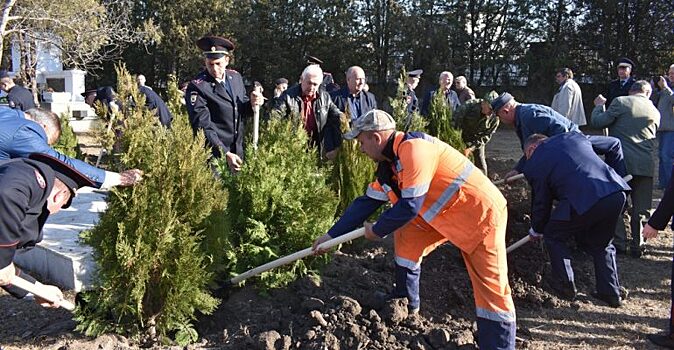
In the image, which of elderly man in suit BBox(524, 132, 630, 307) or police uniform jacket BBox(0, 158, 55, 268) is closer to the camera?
police uniform jacket BBox(0, 158, 55, 268)

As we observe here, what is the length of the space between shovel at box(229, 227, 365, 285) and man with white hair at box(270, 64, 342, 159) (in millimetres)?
1914

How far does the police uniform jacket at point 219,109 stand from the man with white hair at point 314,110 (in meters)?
0.40

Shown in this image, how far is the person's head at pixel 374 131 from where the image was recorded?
11.3ft

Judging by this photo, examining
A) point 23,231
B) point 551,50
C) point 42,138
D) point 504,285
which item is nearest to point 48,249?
point 42,138

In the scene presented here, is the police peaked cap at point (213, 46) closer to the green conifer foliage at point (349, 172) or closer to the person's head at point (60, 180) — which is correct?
the green conifer foliage at point (349, 172)

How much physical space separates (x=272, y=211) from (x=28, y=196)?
2130 millimetres

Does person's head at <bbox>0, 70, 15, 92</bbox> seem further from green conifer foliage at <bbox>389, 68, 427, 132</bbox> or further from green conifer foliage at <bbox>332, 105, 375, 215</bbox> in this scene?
green conifer foliage at <bbox>389, 68, 427, 132</bbox>

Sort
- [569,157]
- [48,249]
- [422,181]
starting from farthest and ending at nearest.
A: [48,249]
[569,157]
[422,181]

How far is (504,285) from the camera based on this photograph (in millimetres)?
3451

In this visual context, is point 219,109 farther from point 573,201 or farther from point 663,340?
point 663,340

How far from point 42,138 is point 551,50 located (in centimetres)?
2283

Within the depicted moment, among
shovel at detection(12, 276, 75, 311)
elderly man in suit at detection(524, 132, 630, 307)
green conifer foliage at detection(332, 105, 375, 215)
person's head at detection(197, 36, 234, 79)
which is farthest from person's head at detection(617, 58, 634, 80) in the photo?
shovel at detection(12, 276, 75, 311)

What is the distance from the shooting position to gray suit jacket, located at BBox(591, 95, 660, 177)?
6523mm

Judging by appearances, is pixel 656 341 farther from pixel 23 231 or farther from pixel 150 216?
pixel 23 231
